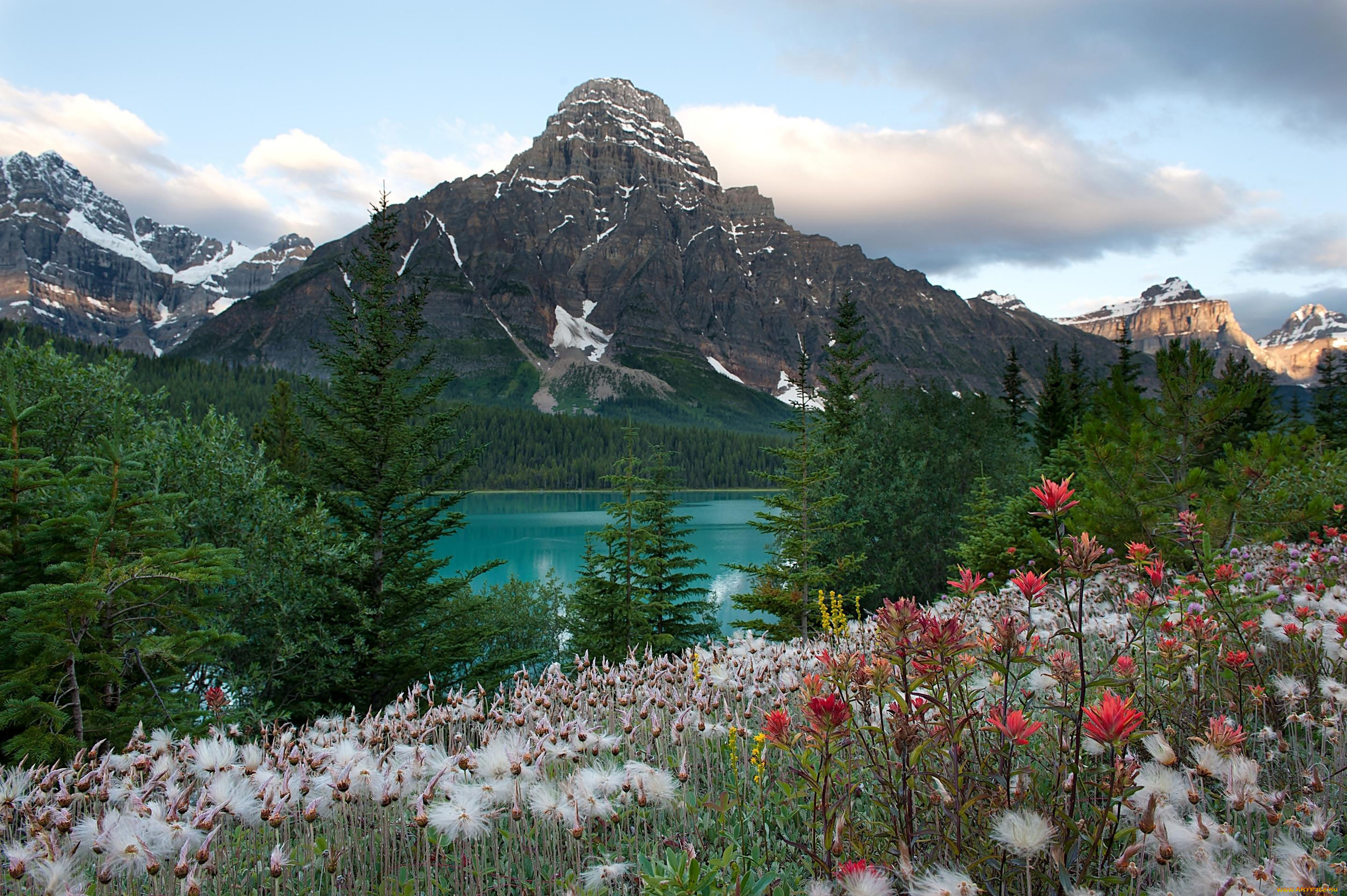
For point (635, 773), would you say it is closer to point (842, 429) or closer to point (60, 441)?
point (60, 441)

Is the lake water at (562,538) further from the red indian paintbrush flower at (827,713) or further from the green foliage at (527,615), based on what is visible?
the red indian paintbrush flower at (827,713)

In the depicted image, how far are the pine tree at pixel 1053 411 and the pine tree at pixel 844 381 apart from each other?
1391 centimetres

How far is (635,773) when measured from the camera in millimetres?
2746

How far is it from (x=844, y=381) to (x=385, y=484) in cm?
1978

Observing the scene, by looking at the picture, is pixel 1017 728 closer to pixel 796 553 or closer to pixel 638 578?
pixel 796 553

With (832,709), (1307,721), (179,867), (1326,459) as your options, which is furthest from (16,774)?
(1326,459)

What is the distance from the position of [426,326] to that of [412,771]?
16.8 metres

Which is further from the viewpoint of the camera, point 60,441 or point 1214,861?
point 60,441

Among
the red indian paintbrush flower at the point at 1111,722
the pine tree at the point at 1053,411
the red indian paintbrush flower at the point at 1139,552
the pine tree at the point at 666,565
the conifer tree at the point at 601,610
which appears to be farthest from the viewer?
the pine tree at the point at 1053,411

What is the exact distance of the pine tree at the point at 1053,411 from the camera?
37031 millimetres

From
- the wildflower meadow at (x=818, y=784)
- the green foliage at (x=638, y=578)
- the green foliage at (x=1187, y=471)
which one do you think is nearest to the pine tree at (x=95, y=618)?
the wildflower meadow at (x=818, y=784)

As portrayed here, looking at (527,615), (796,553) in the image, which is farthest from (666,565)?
(527,615)

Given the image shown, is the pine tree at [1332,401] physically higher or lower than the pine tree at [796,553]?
higher

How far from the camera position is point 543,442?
172 meters
